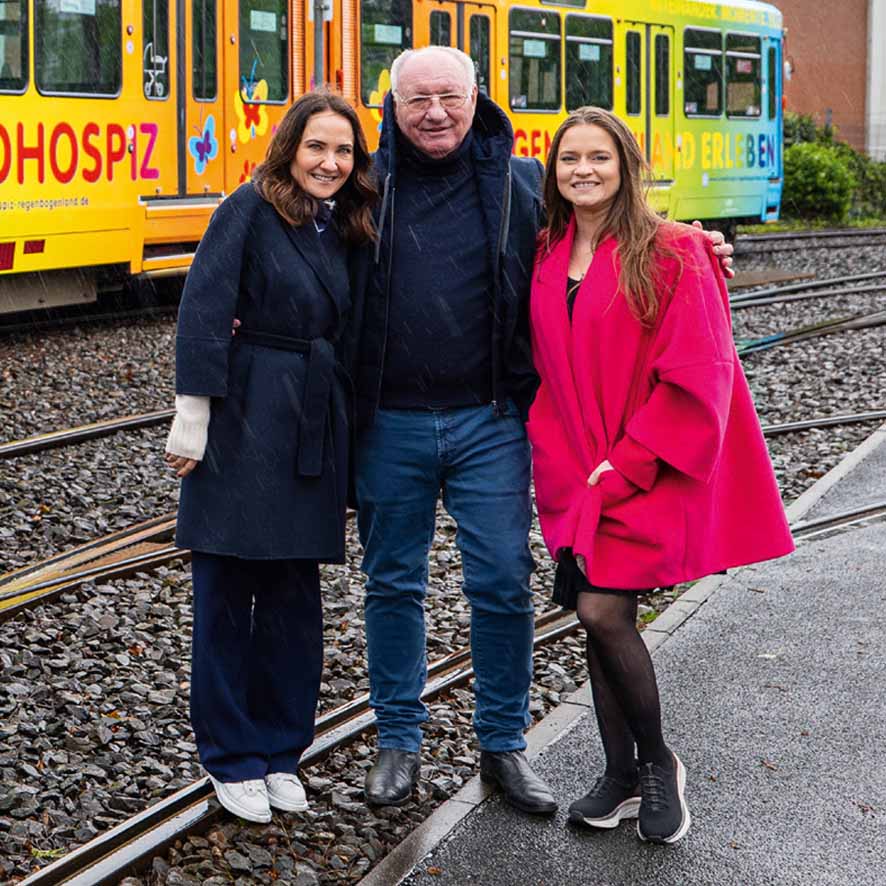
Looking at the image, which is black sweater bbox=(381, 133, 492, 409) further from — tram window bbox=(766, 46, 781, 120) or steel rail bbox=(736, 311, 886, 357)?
tram window bbox=(766, 46, 781, 120)

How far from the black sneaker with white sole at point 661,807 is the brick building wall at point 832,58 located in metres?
41.3

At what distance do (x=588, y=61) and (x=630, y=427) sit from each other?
49.4 ft

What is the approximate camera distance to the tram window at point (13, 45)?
11.7 meters

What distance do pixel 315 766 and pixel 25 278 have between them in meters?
9.28

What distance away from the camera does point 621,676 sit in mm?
3996

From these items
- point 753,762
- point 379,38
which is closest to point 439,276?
point 753,762

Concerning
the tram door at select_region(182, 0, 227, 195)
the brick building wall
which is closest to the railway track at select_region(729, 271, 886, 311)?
the tram door at select_region(182, 0, 227, 195)

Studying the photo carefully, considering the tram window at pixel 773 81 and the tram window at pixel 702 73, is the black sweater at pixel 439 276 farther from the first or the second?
the tram window at pixel 773 81

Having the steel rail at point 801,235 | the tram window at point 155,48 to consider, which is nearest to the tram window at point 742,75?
the steel rail at point 801,235

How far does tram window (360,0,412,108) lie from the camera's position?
49.7ft

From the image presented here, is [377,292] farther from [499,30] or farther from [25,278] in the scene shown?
[499,30]

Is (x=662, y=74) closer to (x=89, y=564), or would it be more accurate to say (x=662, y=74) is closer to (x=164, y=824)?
(x=89, y=564)

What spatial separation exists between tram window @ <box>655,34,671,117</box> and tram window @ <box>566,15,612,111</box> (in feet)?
3.81

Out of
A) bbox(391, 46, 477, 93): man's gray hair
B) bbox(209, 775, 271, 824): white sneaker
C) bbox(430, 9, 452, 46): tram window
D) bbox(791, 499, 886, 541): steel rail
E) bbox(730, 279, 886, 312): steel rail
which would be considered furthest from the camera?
bbox(730, 279, 886, 312): steel rail
